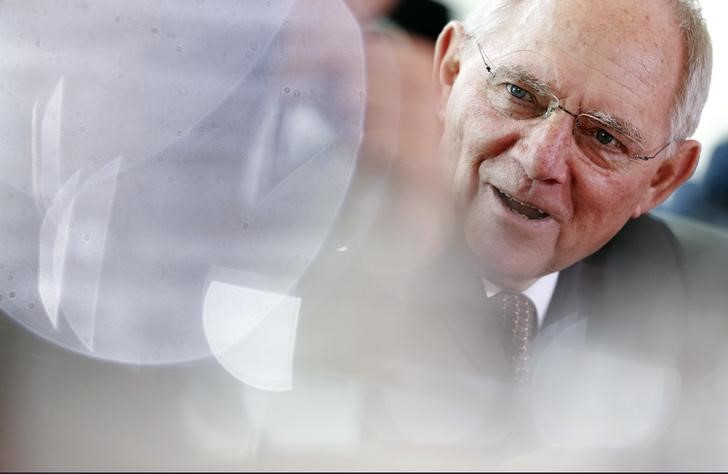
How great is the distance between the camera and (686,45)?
103 centimetres

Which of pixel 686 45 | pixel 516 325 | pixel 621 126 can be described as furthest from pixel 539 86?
pixel 516 325

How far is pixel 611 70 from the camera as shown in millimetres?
948

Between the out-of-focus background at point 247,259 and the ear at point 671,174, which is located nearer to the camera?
the out-of-focus background at point 247,259

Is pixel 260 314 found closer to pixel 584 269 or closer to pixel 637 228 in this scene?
pixel 584 269

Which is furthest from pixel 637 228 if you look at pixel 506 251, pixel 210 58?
pixel 210 58

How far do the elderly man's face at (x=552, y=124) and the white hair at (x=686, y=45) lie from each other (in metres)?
0.01

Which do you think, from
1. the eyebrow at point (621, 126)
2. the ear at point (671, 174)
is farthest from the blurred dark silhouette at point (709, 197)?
the eyebrow at point (621, 126)

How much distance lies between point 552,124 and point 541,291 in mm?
284

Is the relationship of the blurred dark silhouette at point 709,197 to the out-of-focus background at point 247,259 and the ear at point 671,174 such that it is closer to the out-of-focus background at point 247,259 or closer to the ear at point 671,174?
the ear at point 671,174

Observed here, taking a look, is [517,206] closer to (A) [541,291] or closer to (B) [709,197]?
(A) [541,291]

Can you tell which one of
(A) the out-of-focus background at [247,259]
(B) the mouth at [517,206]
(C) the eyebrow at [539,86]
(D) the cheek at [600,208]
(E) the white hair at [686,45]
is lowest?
(A) the out-of-focus background at [247,259]

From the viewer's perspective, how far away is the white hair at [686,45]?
1.01 meters

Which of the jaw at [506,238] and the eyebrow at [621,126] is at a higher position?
the eyebrow at [621,126]

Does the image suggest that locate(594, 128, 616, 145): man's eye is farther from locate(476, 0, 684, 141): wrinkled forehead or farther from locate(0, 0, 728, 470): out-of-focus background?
locate(0, 0, 728, 470): out-of-focus background
